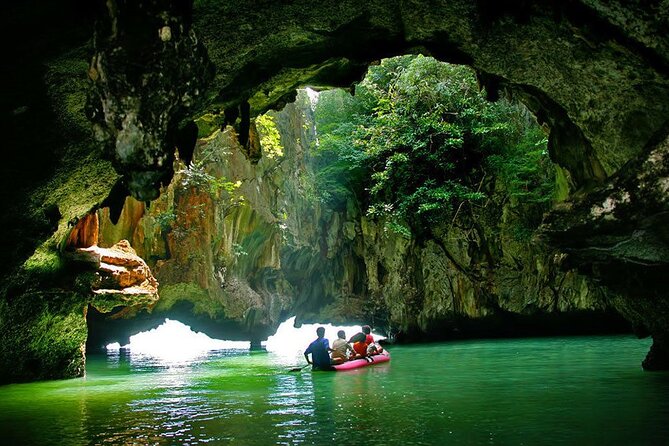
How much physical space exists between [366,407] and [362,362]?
5.72 meters

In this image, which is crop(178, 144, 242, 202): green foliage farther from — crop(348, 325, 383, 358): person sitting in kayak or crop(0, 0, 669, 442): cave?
crop(348, 325, 383, 358): person sitting in kayak

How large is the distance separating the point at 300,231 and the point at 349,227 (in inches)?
91.3

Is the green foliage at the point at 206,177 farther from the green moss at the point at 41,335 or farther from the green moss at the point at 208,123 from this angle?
the green moss at the point at 41,335

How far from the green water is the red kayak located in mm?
486

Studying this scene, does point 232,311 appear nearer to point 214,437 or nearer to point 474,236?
point 474,236

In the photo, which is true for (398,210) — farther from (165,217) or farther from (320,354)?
(320,354)

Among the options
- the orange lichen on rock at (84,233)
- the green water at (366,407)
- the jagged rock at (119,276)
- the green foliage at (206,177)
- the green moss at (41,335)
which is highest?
the green foliage at (206,177)

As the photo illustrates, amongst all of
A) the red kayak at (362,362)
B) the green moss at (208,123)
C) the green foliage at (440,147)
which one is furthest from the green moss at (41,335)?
the green foliage at (440,147)

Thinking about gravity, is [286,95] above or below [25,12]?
above

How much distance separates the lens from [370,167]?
23.0 metres

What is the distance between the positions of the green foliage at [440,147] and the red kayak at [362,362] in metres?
7.74

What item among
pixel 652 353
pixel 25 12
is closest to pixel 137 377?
pixel 25 12

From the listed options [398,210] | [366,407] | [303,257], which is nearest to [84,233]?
[366,407]

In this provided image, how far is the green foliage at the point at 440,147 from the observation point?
63.6 ft
